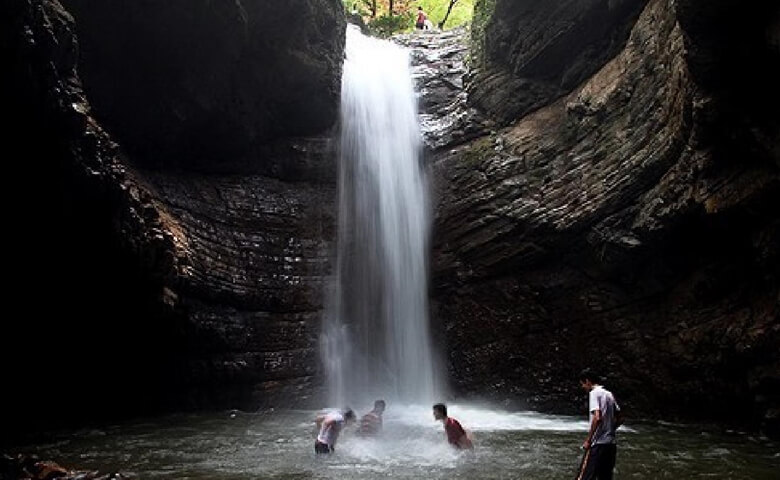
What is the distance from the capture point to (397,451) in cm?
1027

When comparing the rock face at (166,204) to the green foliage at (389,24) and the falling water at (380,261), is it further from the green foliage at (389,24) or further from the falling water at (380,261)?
the green foliage at (389,24)

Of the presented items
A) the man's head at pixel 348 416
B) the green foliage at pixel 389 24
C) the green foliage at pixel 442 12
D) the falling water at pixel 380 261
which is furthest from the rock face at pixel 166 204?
the green foliage at pixel 442 12

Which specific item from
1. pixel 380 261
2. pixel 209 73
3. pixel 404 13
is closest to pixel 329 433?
pixel 380 261

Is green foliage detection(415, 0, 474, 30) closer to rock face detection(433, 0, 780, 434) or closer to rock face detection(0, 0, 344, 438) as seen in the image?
rock face detection(433, 0, 780, 434)

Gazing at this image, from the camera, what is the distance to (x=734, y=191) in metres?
11.5

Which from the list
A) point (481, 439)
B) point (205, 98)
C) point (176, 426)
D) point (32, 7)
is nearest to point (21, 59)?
point (32, 7)

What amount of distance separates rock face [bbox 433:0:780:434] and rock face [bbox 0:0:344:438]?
13.3 feet

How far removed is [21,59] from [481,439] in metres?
9.65

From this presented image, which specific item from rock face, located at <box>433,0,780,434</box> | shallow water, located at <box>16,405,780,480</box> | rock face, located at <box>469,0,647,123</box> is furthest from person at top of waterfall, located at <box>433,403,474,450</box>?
rock face, located at <box>469,0,647,123</box>

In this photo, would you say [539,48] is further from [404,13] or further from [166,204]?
[404,13]

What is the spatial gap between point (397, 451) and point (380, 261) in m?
7.36

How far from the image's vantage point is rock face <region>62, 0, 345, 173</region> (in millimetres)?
13750

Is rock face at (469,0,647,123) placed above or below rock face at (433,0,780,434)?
above

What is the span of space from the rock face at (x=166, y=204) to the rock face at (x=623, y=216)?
160 inches
